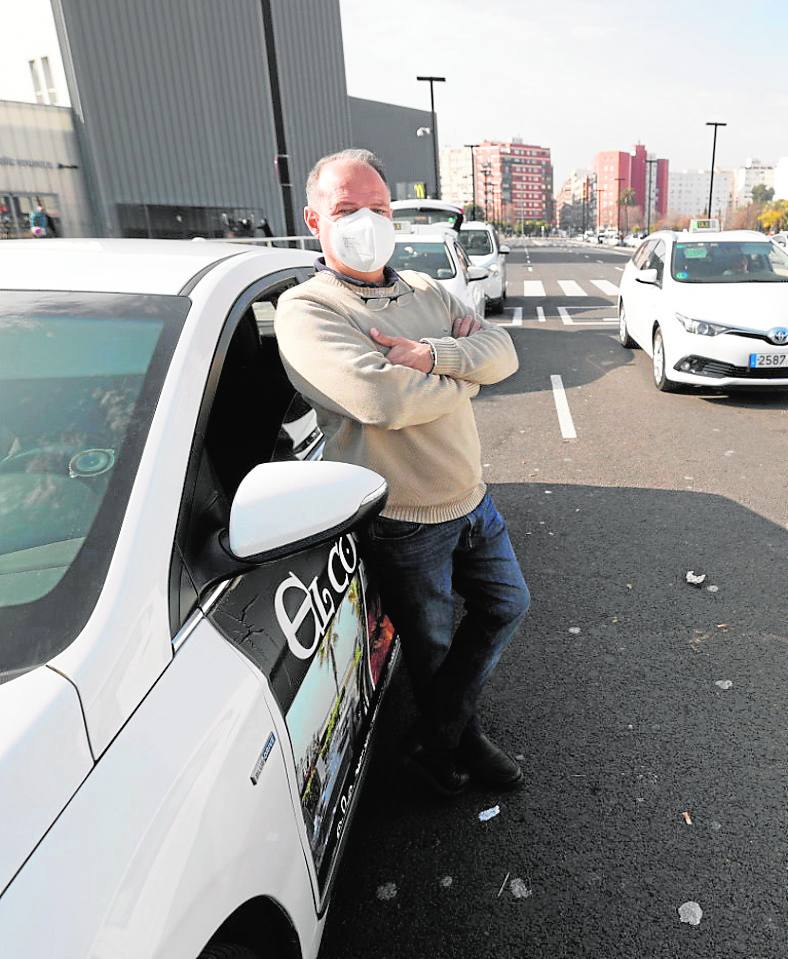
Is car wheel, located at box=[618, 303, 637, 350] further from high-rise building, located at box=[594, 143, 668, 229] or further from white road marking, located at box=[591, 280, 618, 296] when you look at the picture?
high-rise building, located at box=[594, 143, 668, 229]

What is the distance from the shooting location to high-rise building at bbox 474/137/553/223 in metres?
160

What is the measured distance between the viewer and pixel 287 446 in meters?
2.18

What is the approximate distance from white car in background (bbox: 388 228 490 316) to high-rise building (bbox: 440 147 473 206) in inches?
6180

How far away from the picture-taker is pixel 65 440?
148 centimetres

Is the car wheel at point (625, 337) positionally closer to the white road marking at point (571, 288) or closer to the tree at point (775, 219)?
the white road marking at point (571, 288)

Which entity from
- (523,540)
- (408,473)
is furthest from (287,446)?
(523,540)

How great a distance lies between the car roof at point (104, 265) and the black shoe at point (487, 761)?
166cm

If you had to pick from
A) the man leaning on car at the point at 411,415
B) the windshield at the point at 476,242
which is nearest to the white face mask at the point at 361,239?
the man leaning on car at the point at 411,415

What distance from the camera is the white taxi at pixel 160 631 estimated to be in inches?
37.5

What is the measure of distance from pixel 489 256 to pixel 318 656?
44.4 ft

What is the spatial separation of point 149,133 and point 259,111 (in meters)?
6.12

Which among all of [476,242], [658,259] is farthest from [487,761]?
[476,242]

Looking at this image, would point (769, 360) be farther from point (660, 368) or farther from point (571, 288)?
point (571, 288)

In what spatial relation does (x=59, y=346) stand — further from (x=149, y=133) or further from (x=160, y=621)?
(x=149, y=133)
